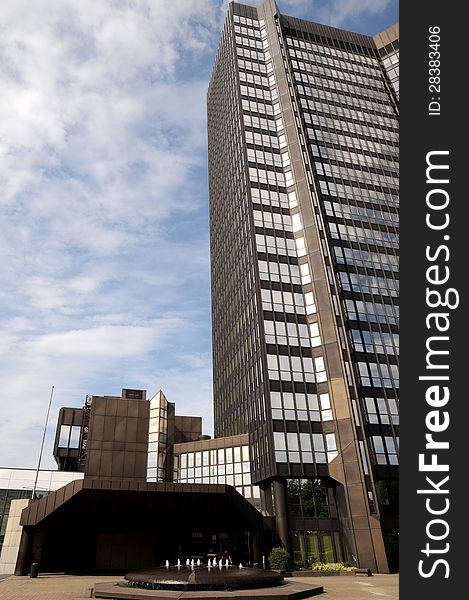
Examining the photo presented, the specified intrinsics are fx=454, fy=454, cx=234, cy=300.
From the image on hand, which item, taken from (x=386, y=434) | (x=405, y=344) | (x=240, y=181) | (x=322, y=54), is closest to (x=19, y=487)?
(x=386, y=434)

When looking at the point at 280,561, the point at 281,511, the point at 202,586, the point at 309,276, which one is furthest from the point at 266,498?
the point at 202,586

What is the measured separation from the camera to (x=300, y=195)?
219 feet

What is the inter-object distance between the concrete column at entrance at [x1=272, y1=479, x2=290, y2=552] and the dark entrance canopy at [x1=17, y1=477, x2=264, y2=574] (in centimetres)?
329

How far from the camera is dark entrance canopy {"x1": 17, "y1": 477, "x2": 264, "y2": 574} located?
37.1m

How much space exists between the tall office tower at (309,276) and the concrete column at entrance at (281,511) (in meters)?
0.11

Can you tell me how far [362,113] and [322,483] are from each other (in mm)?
70202

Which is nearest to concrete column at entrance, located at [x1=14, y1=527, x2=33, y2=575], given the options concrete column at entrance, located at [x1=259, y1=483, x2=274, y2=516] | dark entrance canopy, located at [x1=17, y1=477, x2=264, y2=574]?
dark entrance canopy, located at [x1=17, y1=477, x2=264, y2=574]

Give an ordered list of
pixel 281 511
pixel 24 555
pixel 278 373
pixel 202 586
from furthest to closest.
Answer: pixel 278 373, pixel 281 511, pixel 24 555, pixel 202 586

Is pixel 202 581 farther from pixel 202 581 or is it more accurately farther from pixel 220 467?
pixel 220 467

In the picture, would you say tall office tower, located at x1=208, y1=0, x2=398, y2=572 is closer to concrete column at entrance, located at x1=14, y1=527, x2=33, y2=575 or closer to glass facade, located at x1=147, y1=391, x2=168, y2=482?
glass facade, located at x1=147, y1=391, x2=168, y2=482

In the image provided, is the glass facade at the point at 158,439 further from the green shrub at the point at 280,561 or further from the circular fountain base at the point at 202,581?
the circular fountain base at the point at 202,581

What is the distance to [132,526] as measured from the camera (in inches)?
1778

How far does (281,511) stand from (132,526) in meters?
15.0

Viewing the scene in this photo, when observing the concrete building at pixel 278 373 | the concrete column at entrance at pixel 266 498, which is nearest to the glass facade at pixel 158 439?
the concrete building at pixel 278 373
